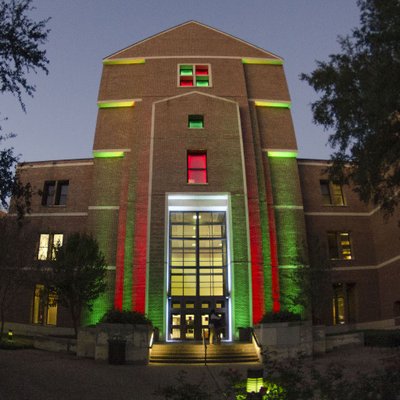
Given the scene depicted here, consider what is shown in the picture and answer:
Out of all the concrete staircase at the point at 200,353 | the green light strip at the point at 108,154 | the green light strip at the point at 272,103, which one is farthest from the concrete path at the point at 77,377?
the green light strip at the point at 272,103

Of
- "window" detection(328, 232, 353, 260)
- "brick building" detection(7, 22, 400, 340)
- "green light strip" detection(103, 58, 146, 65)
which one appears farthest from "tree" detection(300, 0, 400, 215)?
"green light strip" detection(103, 58, 146, 65)

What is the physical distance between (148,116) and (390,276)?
18.8 m

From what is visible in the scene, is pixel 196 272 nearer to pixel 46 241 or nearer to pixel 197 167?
pixel 197 167

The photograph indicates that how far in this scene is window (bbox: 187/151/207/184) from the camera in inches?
1193

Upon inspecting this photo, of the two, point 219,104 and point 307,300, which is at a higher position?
point 219,104

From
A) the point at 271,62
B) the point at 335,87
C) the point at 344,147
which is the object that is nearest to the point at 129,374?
the point at 344,147

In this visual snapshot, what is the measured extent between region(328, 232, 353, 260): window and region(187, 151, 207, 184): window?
1014cm

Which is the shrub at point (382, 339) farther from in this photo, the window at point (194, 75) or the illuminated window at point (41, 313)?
the window at point (194, 75)

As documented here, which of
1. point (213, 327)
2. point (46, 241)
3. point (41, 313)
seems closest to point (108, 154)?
point (46, 241)

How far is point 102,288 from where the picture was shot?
25.9 meters

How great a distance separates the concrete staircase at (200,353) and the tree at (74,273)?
179 inches

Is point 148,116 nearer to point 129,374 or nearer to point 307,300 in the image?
point 307,300

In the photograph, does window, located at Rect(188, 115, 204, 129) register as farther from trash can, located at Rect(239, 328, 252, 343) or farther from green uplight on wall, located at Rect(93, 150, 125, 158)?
trash can, located at Rect(239, 328, 252, 343)

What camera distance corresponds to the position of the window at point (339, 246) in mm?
33000
